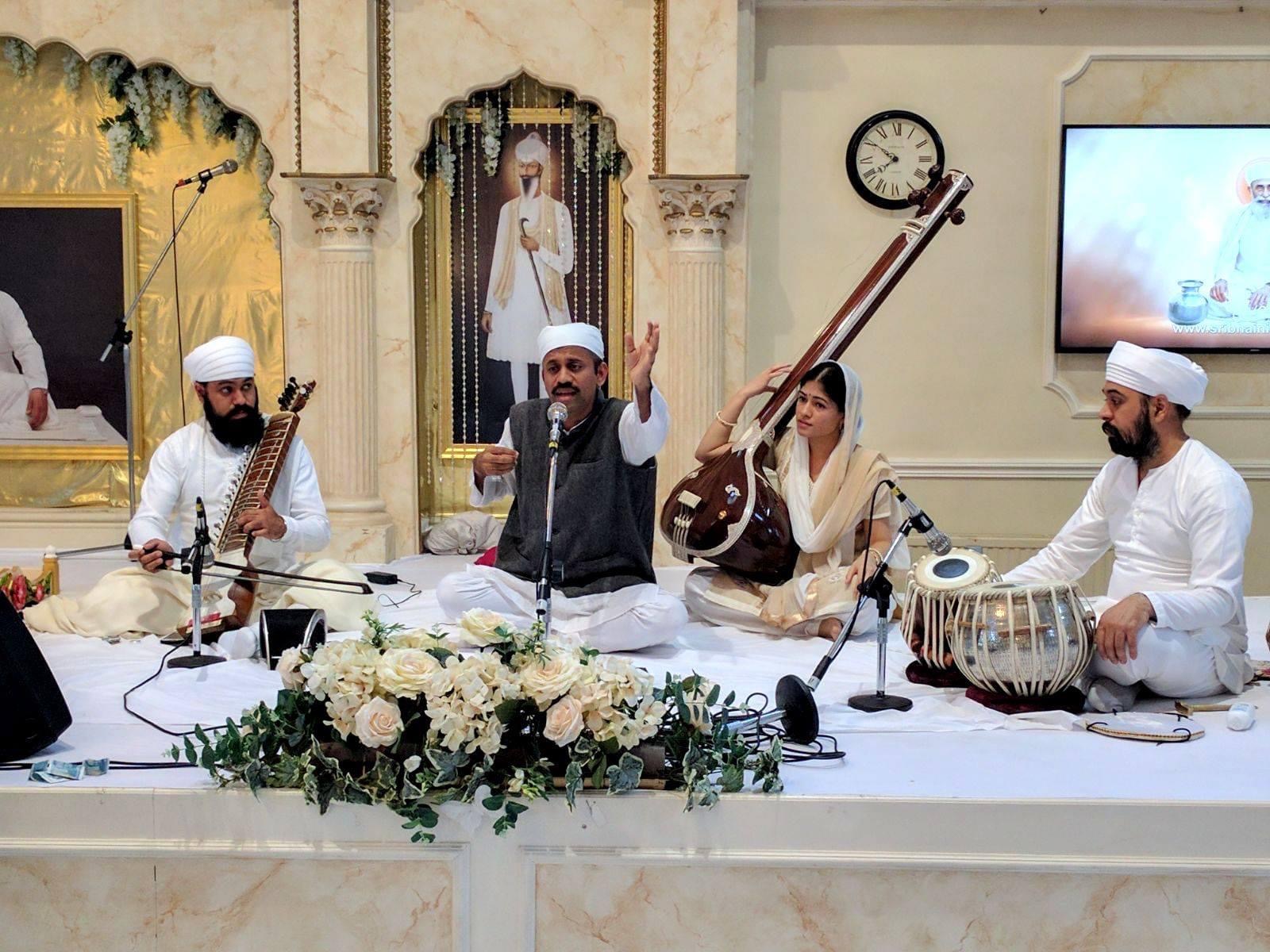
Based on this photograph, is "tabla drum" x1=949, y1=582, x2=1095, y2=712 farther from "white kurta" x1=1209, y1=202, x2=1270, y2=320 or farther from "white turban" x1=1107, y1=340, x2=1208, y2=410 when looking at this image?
"white kurta" x1=1209, y1=202, x2=1270, y2=320

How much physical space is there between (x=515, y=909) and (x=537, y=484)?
1.96 meters

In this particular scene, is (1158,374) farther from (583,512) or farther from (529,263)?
(529,263)

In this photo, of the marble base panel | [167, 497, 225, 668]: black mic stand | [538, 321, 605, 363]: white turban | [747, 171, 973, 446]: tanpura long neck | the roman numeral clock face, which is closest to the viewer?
the marble base panel

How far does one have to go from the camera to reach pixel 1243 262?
697 centimetres

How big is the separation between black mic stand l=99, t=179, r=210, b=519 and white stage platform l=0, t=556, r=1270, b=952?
3620 mm

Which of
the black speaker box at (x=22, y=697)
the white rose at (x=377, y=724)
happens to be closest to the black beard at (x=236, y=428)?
the black speaker box at (x=22, y=697)

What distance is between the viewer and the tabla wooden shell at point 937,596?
13.3 feet

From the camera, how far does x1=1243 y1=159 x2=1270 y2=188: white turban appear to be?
690 cm

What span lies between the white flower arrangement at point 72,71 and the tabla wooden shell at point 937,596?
16.9 feet

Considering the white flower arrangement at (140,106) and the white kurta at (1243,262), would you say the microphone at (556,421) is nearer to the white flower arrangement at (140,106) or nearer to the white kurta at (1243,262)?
the white flower arrangement at (140,106)

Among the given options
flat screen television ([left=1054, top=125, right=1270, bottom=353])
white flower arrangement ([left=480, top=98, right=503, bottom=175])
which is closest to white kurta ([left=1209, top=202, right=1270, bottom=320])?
flat screen television ([left=1054, top=125, right=1270, bottom=353])

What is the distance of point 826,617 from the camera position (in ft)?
16.5

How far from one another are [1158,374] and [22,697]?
3.13 m

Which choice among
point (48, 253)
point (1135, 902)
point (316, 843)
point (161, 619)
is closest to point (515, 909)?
point (316, 843)
